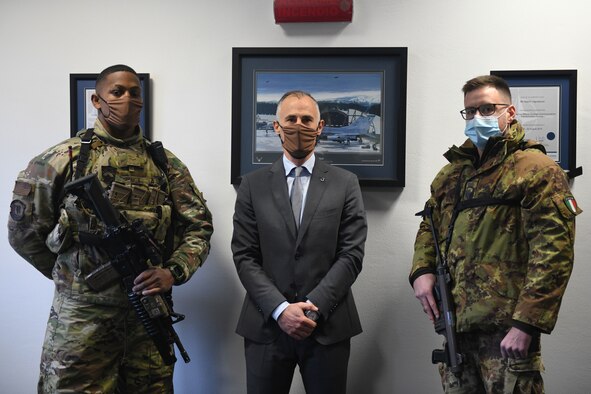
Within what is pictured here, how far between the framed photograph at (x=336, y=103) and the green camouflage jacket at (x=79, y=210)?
524 mm

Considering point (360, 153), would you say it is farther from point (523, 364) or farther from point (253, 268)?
point (523, 364)

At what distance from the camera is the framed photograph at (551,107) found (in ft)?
7.15

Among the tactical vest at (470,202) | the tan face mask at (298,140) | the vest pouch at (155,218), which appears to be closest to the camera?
the tactical vest at (470,202)

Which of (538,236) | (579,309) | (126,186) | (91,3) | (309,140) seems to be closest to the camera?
(538,236)

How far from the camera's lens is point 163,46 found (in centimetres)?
234

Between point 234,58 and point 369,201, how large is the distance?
89 cm

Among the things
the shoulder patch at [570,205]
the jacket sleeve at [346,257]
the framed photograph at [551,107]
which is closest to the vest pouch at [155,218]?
the jacket sleeve at [346,257]

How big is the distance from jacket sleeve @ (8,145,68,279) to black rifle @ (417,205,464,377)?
134 centimetres

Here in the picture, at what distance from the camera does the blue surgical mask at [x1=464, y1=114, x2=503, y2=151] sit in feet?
5.37

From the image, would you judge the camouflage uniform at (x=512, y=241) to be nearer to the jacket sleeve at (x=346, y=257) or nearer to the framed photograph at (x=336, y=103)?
the jacket sleeve at (x=346, y=257)

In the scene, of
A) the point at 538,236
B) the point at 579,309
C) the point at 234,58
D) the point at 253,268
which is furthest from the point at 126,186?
the point at 579,309

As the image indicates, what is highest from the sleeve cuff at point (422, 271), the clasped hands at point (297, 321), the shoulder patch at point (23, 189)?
the shoulder patch at point (23, 189)

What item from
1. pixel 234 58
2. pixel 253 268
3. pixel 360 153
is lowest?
pixel 253 268

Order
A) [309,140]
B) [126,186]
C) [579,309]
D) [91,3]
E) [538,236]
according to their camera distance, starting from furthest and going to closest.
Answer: [91,3]
[579,309]
[309,140]
[126,186]
[538,236]
